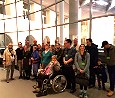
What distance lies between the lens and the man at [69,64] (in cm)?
504

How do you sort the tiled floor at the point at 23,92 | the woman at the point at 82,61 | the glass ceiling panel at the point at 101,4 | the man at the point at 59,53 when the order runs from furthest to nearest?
1. the glass ceiling panel at the point at 101,4
2. the man at the point at 59,53
3. the tiled floor at the point at 23,92
4. the woman at the point at 82,61

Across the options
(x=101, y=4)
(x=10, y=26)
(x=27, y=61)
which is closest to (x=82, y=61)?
(x=27, y=61)

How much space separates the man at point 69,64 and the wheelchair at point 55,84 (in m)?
0.16

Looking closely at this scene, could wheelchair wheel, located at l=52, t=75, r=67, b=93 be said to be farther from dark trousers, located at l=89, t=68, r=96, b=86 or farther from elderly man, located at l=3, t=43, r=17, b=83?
elderly man, located at l=3, t=43, r=17, b=83

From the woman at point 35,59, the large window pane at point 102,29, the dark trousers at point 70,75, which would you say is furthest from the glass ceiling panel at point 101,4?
the dark trousers at point 70,75

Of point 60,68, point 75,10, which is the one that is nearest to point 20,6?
point 75,10

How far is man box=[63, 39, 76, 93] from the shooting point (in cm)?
504

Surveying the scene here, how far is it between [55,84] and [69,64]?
641 millimetres

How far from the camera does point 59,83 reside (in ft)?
16.9

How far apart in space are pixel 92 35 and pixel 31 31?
628 cm

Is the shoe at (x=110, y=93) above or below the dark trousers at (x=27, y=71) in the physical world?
below

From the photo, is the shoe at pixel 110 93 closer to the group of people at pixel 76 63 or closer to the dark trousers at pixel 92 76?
the group of people at pixel 76 63

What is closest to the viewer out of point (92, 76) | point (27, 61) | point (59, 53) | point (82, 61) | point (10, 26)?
point (82, 61)

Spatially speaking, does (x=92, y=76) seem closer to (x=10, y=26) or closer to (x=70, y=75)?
(x=70, y=75)
